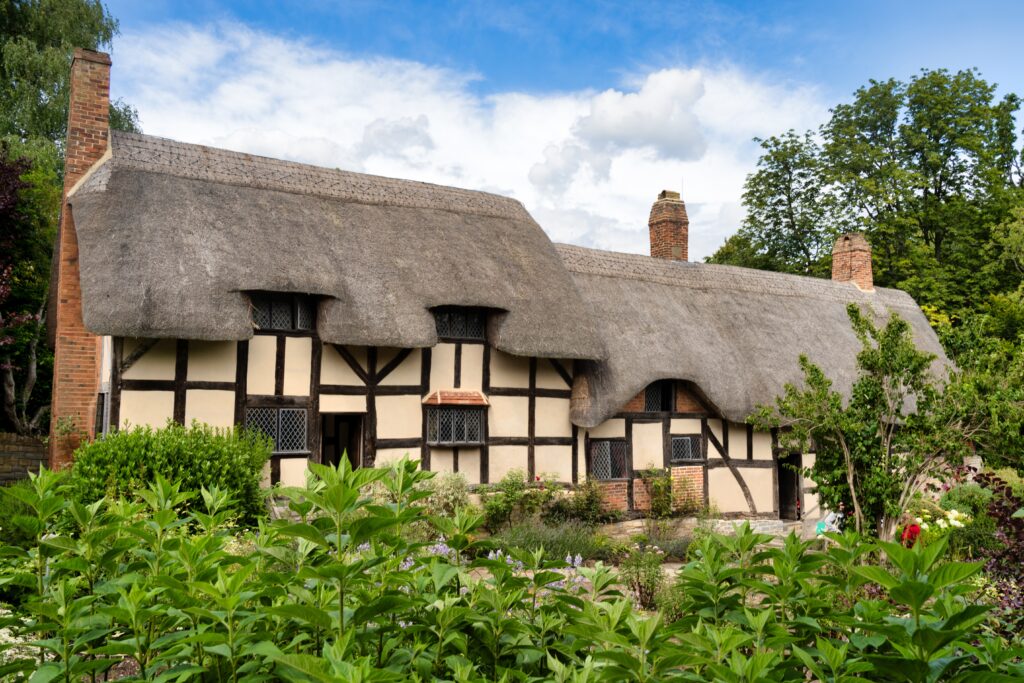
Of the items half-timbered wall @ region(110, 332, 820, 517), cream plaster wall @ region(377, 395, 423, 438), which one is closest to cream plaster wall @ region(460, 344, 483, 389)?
half-timbered wall @ region(110, 332, 820, 517)

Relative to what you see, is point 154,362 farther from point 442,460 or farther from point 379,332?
point 442,460

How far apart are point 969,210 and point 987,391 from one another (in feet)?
68.3

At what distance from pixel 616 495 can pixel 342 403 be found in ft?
18.8

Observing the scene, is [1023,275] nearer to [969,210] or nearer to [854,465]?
[969,210]

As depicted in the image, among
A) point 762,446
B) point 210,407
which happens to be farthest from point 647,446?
point 210,407

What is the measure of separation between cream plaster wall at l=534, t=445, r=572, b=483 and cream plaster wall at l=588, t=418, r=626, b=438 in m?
0.68

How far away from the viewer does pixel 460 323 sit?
14508 millimetres

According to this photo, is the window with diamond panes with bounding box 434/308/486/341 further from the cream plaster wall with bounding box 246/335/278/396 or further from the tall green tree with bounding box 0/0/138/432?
the tall green tree with bounding box 0/0/138/432

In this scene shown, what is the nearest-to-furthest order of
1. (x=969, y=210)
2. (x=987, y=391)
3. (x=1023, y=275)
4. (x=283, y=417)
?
(x=987, y=391) → (x=283, y=417) → (x=1023, y=275) → (x=969, y=210)

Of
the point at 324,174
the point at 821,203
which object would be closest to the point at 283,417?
the point at 324,174

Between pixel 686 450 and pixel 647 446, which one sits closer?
pixel 647 446

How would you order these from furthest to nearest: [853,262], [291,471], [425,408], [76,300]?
[853,262] < [425,408] < [76,300] < [291,471]

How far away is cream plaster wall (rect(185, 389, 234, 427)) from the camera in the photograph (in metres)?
12.0

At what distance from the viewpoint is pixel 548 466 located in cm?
1515
